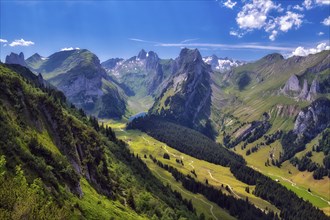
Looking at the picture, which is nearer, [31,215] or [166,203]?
[31,215]

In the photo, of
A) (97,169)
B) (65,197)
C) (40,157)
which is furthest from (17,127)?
(97,169)

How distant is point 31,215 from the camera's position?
144 ft

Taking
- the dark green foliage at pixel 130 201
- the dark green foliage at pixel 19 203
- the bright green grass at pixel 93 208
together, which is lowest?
the dark green foliage at pixel 130 201

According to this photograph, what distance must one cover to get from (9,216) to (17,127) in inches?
1688

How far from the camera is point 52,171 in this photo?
2948 inches

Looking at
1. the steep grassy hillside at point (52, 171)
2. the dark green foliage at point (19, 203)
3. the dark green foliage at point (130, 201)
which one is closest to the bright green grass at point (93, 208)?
the steep grassy hillside at point (52, 171)

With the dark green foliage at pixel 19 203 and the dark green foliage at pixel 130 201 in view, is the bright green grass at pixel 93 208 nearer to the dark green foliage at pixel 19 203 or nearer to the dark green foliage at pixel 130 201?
the dark green foliage at pixel 19 203

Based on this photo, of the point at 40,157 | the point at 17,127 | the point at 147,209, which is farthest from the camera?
the point at 147,209

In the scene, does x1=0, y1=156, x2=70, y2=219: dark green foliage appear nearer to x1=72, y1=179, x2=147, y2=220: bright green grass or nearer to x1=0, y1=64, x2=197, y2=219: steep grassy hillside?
x1=0, y1=64, x2=197, y2=219: steep grassy hillside

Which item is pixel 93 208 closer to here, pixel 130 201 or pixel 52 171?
pixel 52 171

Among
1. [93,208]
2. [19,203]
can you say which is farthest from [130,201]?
[19,203]

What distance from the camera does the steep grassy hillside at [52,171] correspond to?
5116 cm

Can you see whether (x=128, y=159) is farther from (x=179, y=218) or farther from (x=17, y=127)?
(x=17, y=127)

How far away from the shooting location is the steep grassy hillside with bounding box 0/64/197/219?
5116 centimetres
